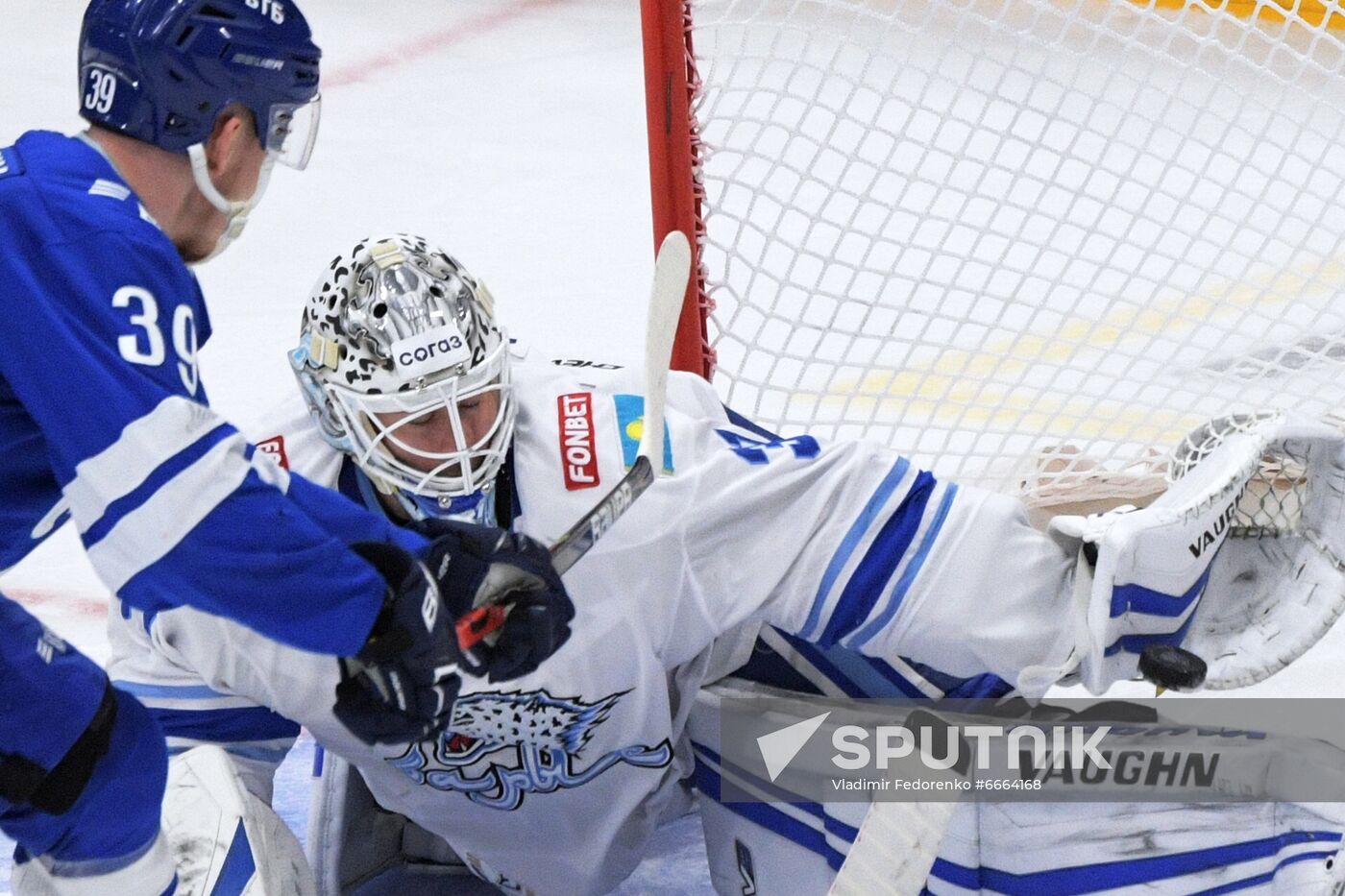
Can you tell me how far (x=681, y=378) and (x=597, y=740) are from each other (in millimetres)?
467

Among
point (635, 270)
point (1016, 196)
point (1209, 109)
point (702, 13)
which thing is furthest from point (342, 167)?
point (1209, 109)

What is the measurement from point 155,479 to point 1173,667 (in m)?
1.15

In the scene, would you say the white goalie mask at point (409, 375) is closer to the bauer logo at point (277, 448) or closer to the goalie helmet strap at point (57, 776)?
the bauer logo at point (277, 448)

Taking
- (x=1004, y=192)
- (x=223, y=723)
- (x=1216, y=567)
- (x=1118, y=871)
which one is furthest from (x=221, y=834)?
(x=1004, y=192)

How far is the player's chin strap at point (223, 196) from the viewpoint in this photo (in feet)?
5.52

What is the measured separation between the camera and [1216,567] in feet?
7.13

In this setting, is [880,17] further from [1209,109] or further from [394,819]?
[394,819]

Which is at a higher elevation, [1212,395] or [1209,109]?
[1209,109]

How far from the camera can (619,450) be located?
1987mm

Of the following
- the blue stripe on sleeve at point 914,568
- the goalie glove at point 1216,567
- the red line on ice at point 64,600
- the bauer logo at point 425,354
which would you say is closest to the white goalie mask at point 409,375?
the bauer logo at point 425,354

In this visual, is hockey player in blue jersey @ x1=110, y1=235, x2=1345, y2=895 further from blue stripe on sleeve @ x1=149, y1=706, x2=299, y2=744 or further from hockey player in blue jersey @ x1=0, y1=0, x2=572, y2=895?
hockey player in blue jersey @ x1=0, y1=0, x2=572, y2=895

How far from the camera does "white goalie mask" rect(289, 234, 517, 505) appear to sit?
1.87 meters

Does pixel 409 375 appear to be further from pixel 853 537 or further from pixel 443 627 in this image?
pixel 853 537

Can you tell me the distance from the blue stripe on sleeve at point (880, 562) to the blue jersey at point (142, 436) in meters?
0.67
